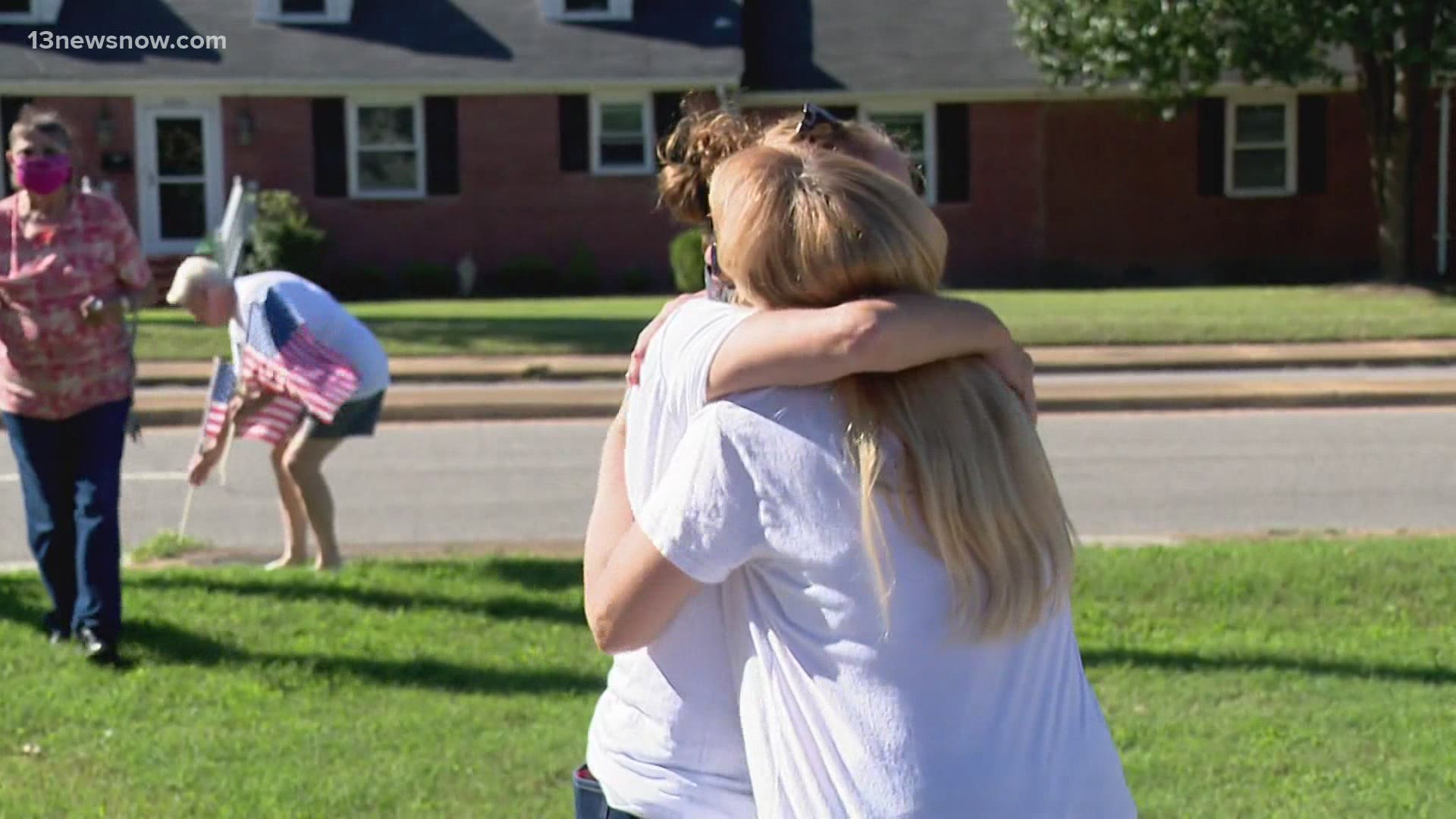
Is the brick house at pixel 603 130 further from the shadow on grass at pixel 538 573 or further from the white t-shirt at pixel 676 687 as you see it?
the white t-shirt at pixel 676 687

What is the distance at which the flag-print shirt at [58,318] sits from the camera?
6234mm

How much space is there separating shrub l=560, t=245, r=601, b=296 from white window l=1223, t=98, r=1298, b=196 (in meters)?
9.85

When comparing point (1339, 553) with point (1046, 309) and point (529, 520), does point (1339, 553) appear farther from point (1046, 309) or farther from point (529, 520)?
point (1046, 309)

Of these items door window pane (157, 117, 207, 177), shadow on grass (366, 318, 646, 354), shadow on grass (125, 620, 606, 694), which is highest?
door window pane (157, 117, 207, 177)

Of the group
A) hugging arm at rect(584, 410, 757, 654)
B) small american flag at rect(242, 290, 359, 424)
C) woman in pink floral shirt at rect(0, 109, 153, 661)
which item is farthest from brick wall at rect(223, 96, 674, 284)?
hugging arm at rect(584, 410, 757, 654)

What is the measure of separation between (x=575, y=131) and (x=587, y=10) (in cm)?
204

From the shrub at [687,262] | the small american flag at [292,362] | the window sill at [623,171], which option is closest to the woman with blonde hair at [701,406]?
the small american flag at [292,362]

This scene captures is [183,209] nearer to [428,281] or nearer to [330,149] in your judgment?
[330,149]

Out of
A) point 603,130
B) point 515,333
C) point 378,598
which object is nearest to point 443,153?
point 603,130

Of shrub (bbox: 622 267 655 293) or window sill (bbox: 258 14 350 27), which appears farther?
A: window sill (bbox: 258 14 350 27)

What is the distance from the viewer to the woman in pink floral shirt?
6.19 m

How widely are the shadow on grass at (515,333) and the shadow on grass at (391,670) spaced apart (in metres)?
12.2

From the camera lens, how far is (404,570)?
7.62m

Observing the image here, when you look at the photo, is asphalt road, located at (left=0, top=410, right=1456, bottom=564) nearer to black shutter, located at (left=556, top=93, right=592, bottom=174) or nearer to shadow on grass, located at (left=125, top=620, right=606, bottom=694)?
shadow on grass, located at (left=125, top=620, right=606, bottom=694)
